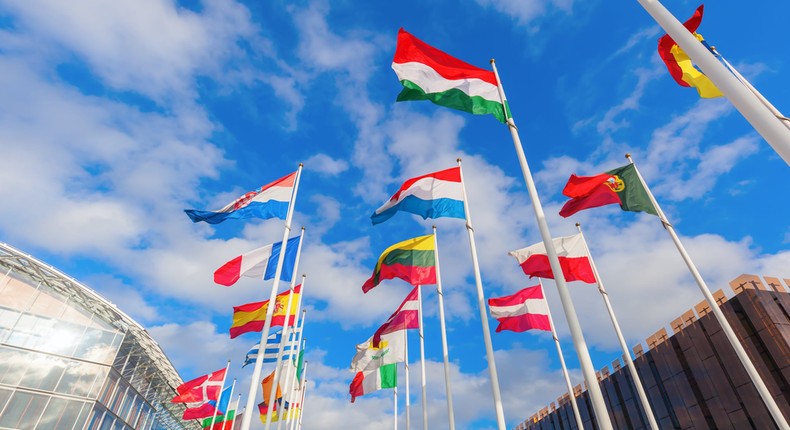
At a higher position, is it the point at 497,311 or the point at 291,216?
the point at 291,216

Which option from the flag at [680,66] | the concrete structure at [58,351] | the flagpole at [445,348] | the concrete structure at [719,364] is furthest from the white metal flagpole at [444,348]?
the concrete structure at [58,351]

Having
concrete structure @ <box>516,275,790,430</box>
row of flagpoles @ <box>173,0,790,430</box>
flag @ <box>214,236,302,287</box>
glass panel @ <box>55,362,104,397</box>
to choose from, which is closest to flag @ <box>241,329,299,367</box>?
row of flagpoles @ <box>173,0,790,430</box>

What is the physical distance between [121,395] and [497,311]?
39636 millimetres

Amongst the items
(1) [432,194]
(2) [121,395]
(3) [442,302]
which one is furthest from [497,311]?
(2) [121,395]

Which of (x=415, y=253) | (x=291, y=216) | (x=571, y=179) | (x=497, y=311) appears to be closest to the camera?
(x=571, y=179)

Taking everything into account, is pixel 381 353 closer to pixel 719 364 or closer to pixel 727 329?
pixel 727 329

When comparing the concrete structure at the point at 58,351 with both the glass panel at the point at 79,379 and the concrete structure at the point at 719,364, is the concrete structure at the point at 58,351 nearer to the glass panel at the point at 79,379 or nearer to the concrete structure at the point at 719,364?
the glass panel at the point at 79,379

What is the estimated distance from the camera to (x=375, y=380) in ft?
82.9

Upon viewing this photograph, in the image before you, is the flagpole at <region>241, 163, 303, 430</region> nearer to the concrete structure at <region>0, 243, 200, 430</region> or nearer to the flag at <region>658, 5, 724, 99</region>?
the flag at <region>658, 5, 724, 99</region>

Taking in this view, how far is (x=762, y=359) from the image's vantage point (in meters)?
25.9

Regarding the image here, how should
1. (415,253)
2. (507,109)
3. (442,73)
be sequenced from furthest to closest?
1. (415,253)
2. (442,73)
3. (507,109)

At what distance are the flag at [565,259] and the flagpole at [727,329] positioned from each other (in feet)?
12.7

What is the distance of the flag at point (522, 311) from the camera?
20.0 m

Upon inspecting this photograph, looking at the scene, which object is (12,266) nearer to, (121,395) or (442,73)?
(121,395)
